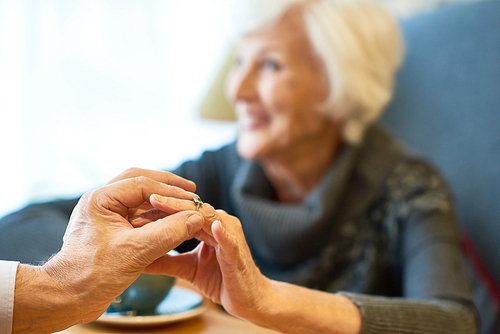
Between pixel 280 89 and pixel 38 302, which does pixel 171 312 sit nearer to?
pixel 38 302

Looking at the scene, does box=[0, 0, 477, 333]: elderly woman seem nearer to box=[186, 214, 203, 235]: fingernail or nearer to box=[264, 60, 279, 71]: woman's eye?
box=[264, 60, 279, 71]: woman's eye

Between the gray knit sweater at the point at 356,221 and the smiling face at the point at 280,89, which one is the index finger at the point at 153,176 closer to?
the gray knit sweater at the point at 356,221

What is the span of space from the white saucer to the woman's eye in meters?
0.62

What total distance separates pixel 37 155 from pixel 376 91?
A: 134 cm

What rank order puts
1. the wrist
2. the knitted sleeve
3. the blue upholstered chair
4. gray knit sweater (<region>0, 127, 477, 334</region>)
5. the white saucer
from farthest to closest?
the blue upholstered chair → gray knit sweater (<region>0, 127, 477, 334</region>) → the knitted sleeve → the white saucer → the wrist

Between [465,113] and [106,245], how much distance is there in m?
1.25

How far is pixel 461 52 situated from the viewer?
134 centimetres

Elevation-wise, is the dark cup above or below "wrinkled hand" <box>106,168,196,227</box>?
below

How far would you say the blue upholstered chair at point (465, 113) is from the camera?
119 cm

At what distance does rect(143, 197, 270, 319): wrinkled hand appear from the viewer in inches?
17.9

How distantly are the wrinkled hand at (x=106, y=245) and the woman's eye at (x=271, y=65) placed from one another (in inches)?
28.8

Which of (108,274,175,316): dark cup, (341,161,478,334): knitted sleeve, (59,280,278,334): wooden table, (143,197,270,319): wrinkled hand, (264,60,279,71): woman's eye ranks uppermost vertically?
(264,60,279,71): woman's eye

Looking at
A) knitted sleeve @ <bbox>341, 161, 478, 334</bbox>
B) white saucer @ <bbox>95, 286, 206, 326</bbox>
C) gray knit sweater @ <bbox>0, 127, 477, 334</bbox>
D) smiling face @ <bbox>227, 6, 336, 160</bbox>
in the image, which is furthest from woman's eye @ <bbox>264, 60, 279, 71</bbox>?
white saucer @ <bbox>95, 286, 206, 326</bbox>

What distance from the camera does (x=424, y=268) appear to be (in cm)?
85
